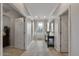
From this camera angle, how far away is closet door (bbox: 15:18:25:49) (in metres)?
7.07

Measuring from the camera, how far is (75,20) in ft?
12.5

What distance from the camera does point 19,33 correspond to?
7.28 metres

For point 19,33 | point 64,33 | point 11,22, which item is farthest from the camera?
point 11,22

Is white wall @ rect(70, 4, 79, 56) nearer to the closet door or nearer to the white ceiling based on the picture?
the white ceiling

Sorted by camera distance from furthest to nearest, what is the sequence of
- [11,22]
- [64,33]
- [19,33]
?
[11,22], [19,33], [64,33]

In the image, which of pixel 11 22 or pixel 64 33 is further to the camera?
pixel 11 22

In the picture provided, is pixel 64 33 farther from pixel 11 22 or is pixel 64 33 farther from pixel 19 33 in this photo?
pixel 11 22

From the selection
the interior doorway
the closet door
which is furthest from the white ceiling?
the closet door

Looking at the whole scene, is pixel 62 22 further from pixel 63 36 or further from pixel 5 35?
pixel 5 35

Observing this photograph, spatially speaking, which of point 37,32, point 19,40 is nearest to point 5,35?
point 19,40

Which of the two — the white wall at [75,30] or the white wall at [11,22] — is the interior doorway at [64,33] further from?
the white wall at [11,22]

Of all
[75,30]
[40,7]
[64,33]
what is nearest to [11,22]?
[40,7]

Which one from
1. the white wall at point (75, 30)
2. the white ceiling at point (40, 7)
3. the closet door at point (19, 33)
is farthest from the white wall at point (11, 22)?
the white wall at point (75, 30)

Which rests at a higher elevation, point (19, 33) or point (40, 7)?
point (40, 7)
